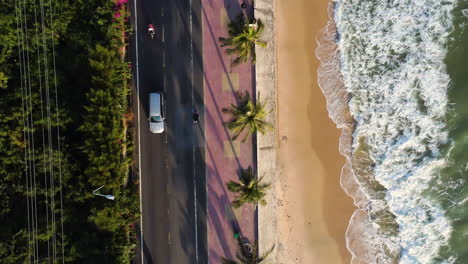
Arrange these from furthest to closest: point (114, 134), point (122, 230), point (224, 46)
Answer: point (224, 46), point (122, 230), point (114, 134)

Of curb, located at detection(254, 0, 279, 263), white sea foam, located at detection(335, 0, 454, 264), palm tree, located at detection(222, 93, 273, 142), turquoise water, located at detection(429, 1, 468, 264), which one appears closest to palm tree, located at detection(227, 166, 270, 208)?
curb, located at detection(254, 0, 279, 263)

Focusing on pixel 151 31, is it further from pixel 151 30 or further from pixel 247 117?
pixel 247 117

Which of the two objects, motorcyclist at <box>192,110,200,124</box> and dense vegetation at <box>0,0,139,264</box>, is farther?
motorcyclist at <box>192,110,200,124</box>

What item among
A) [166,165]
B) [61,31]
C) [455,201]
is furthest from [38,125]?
[455,201]

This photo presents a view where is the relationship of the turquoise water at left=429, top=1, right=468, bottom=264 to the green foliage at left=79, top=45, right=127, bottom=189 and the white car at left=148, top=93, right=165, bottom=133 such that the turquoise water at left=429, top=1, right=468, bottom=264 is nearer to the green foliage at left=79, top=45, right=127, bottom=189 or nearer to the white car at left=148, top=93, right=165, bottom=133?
the white car at left=148, top=93, right=165, bottom=133

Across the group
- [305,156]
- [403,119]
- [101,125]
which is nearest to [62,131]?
[101,125]

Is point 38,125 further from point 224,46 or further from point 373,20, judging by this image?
point 373,20
